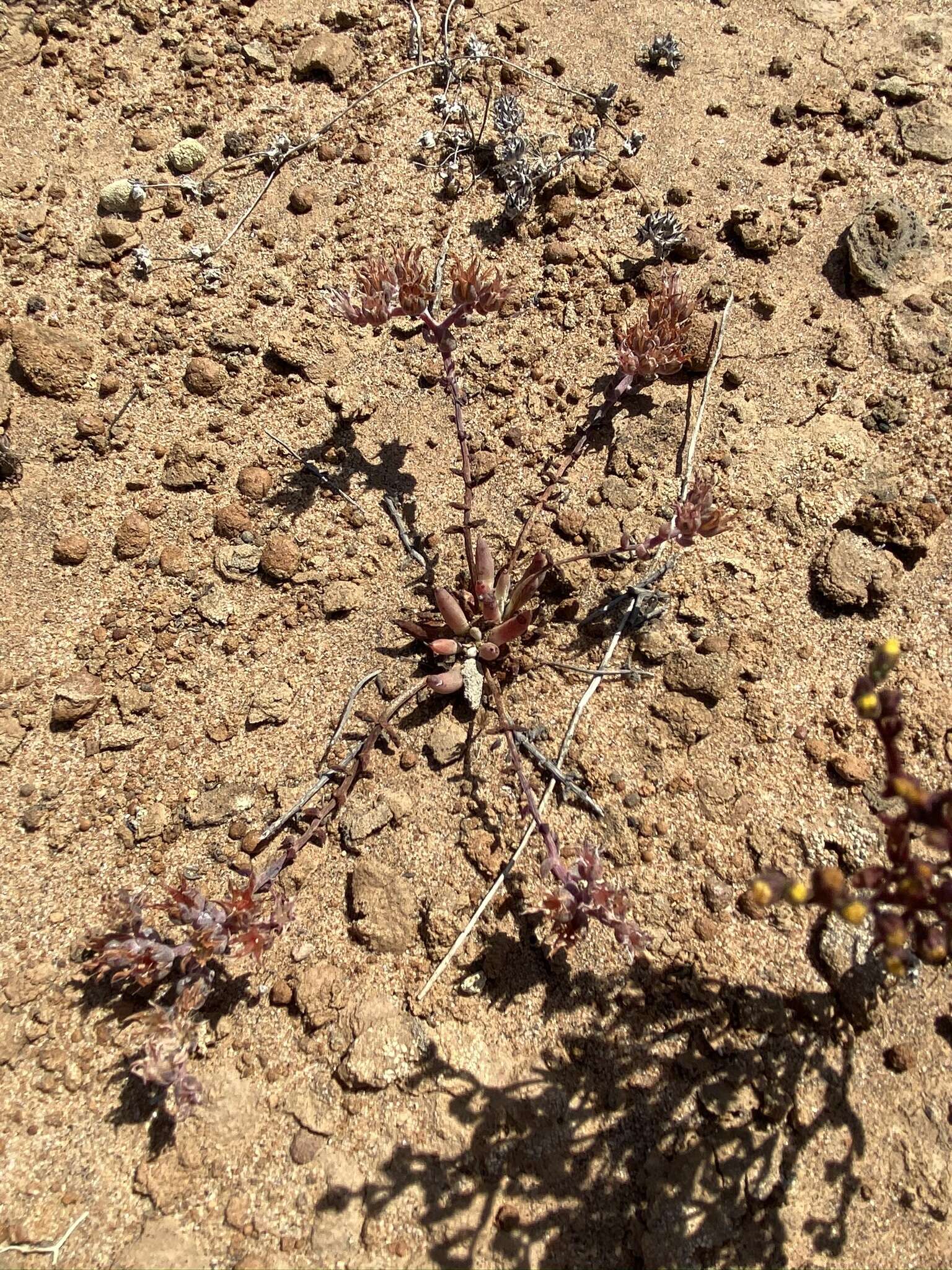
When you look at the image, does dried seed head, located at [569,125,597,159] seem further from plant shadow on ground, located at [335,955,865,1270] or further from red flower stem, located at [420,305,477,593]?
plant shadow on ground, located at [335,955,865,1270]

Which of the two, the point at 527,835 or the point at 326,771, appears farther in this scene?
the point at 326,771

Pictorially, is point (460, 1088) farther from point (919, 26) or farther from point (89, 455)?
point (919, 26)

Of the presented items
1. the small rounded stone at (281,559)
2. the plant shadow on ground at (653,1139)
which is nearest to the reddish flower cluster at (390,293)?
the small rounded stone at (281,559)

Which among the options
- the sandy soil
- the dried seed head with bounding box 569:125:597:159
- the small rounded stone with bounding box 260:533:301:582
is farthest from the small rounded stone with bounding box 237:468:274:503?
the dried seed head with bounding box 569:125:597:159

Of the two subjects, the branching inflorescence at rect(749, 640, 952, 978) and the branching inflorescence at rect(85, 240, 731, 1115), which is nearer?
the branching inflorescence at rect(749, 640, 952, 978)

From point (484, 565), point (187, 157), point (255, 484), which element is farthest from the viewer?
point (187, 157)

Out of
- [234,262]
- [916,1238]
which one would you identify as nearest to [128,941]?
[916,1238]

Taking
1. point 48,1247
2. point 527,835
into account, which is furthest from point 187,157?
point 48,1247

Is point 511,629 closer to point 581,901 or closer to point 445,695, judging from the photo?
point 445,695
